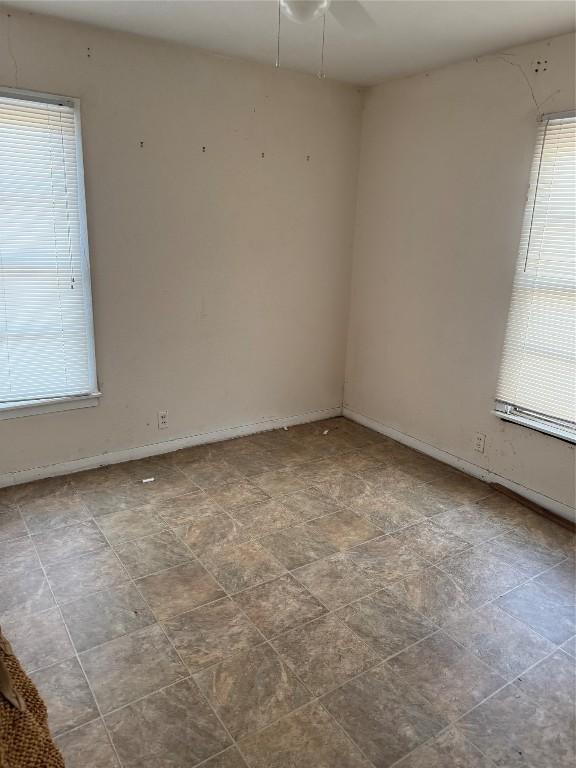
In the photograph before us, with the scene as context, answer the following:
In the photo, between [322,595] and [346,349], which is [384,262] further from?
[322,595]

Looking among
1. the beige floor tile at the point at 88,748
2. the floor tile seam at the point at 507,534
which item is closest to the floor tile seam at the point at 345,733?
the beige floor tile at the point at 88,748

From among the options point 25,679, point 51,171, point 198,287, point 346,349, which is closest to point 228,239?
point 198,287

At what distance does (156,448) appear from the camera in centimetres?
354

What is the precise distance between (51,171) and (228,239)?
3.62 feet

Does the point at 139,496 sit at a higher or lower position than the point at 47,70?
lower

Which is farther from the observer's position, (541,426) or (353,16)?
(541,426)

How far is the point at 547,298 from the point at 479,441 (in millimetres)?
968

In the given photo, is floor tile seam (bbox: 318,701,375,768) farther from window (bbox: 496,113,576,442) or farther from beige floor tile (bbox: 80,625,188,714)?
window (bbox: 496,113,576,442)

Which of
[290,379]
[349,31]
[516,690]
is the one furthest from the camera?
[290,379]

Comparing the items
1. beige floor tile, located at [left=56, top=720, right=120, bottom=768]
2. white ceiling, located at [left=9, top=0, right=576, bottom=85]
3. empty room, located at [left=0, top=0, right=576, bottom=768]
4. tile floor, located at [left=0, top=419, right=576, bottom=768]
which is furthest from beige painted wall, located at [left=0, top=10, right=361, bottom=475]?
beige floor tile, located at [left=56, top=720, right=120, bottom=768]

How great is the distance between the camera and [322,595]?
2.25 m

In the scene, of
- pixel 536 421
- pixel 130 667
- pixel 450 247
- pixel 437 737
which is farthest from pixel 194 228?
pixel 437 737

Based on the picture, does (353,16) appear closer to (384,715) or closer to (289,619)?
(289,619)

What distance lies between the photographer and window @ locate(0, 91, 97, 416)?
8.99 feet
